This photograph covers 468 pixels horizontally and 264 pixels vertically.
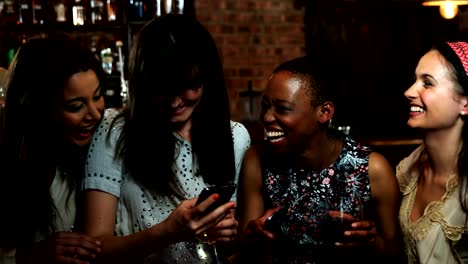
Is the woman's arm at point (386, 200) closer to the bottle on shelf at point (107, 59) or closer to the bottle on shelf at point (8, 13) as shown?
the bottle on shelf at point (107, 59)

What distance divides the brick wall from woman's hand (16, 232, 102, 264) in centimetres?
359

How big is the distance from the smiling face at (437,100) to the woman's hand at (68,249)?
1208 mm

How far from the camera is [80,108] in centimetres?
209

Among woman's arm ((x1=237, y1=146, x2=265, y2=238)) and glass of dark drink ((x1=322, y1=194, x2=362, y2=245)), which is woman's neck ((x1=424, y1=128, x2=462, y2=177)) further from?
woman's arm ((x1=237, y1=146, x2=265, y2=238))

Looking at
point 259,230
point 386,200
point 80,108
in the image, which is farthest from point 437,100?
point 80,108

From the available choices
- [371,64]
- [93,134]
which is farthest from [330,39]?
[93,134]

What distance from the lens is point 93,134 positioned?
6.87 ft

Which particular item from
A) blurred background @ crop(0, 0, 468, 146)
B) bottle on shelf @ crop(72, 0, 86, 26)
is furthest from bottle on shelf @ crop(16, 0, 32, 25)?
bottle on shelf @ crop(72, 0, 86, 26)

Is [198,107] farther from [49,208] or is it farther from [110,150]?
[49,208]

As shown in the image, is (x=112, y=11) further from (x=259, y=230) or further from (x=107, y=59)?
(x=259, y=230)

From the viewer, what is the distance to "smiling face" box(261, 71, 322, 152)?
2.36m

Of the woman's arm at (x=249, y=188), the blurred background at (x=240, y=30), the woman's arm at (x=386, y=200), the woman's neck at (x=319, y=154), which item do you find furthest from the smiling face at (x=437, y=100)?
the blurred background at (x=240, y=30)

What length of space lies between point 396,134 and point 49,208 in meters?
5.12

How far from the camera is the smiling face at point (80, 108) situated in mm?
2080
